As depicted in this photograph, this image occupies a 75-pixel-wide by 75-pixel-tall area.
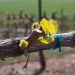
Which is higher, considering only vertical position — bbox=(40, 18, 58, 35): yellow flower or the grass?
bbox=(40, 18, 58, 35): yellow flower

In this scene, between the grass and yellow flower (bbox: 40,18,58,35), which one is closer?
yellow flower (bbox: 40,18,58,35)

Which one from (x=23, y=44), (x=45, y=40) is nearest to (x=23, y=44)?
(x=23, y=44)

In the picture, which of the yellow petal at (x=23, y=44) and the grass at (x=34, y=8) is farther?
the grass at (x=34, y=8)

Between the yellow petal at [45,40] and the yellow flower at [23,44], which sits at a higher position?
the yellow petal at [45,40]

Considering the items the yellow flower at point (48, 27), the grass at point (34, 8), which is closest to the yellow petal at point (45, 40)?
the yellow flower at point (48, 27)

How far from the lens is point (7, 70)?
7.82 metres

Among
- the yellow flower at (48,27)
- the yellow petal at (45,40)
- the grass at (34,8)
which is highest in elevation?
the yellow flower at (48,27)

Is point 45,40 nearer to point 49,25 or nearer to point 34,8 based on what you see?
point 49,25

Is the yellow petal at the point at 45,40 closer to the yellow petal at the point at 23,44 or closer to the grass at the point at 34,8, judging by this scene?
the yellow petal at the point at 23,44

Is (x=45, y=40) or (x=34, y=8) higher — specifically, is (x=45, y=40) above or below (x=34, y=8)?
above

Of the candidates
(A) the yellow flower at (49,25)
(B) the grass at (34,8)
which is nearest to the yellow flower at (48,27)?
(A) the yellow flower at (49,25)

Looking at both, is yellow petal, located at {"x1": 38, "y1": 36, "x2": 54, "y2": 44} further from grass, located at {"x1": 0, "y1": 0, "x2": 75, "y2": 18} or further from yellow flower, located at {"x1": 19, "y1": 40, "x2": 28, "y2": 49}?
grass, located at {"x1": 0, "y1": 0, "x2": 75, "y2": 18}

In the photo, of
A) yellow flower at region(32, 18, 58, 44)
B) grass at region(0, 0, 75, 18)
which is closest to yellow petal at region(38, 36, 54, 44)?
yellow flower at region(32, 18, 58, 44)

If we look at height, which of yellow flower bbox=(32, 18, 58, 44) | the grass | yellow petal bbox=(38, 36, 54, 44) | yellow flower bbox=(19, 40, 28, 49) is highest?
yellow flower bbox=(32, 18, 58, 44)
